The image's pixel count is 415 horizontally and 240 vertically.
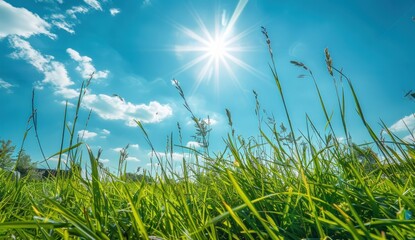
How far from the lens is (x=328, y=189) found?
1.66 meters

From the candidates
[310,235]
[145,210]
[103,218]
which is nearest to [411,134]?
[310,235]

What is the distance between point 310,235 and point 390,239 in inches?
12.9

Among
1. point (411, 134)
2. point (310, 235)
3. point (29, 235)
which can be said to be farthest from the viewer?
point (411, 134)

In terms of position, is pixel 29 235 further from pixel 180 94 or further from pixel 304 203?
pixel 304 203

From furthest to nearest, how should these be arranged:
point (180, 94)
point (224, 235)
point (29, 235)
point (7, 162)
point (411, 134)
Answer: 1. point (7, 162)
2. point (180, 94)
3. point (411, 134)
4. point (224, 235)
5. point (29, 235)

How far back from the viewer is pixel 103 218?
1.76 meters

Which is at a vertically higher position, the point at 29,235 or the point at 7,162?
the point at 7,162

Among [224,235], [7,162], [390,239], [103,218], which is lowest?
[390,239]

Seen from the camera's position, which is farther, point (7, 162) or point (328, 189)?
point (7, 162)

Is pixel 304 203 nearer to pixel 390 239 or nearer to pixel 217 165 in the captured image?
pixel 390 239

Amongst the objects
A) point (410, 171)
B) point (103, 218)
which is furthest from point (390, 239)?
point (103, 218)

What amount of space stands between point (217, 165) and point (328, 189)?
0.87 meters

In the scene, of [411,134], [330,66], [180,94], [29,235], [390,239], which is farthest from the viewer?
[180,94]

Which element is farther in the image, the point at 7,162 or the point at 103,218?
the point at 7,162
